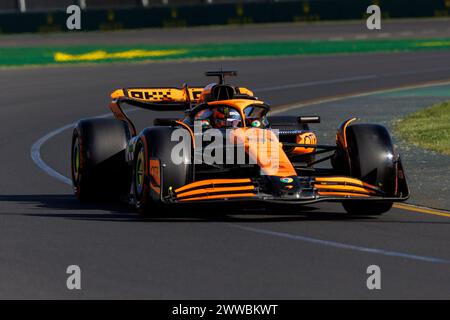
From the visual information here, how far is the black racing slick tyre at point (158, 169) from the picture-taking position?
37.8 ft

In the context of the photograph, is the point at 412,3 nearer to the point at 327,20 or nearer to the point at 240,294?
the point at 327,20

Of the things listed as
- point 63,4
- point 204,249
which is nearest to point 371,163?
point 204,249

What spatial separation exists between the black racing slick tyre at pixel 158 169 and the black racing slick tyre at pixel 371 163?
5.09ft

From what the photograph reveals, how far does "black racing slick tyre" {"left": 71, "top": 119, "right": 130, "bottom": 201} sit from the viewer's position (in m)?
13.1

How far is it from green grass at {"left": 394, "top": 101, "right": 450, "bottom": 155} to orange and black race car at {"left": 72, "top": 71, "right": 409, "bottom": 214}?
4281 millimetres

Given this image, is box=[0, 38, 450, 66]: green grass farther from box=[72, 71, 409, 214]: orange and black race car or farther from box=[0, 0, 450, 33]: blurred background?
box=[72, 71, 409, 214]: orange and black race car

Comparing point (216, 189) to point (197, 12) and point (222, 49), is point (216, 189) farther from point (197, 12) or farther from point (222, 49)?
point (197, 12)

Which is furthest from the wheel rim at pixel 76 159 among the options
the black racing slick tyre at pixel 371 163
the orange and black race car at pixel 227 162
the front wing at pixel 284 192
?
the black racing slick tyre at pixel 371 163

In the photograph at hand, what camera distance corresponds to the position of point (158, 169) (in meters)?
11.6

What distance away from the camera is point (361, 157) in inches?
471

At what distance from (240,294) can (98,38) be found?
38700 millimetres

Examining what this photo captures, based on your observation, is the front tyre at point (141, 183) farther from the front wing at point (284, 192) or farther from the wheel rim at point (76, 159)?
the wheel rim at point (76, 159)

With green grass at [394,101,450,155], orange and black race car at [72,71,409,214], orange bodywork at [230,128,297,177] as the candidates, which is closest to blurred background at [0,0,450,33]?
green grass at [394,101,450,155]

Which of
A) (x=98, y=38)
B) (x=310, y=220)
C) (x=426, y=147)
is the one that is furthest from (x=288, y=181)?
(x=98, y=38)
